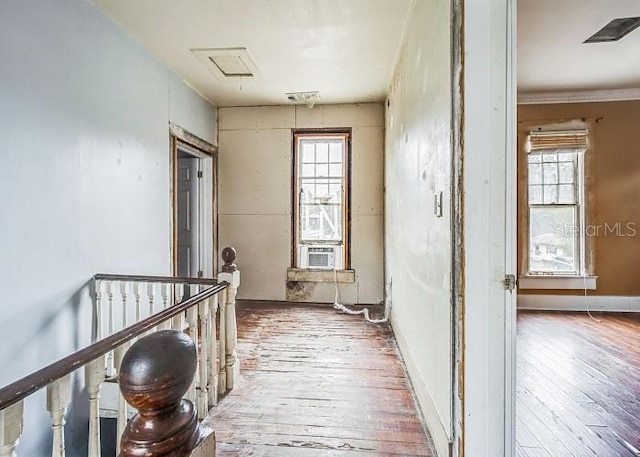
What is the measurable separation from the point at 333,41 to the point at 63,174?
7.92 ft

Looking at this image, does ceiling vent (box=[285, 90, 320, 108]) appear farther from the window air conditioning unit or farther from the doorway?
the window air conditioning unit

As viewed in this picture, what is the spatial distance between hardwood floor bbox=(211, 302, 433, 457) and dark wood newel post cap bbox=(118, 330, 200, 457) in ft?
5.23

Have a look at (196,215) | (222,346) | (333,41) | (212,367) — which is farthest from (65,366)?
(196,215)

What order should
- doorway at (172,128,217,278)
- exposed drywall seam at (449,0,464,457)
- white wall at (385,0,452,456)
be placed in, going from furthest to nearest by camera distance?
doorway at (172,128,217,278)
white wall at (385,0,452,456)
exposed drywall seam at (449,0,464,457)

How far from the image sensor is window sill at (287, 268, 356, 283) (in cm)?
498

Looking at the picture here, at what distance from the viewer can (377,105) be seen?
4.93 metres

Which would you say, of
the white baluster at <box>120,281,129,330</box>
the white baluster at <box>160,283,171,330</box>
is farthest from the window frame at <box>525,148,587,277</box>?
the white baluster at <box>120,281,129,330</box>

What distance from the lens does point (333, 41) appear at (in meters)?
3.20

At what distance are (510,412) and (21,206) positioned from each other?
8.94 feet

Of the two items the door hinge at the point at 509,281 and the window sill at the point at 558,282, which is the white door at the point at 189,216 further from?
the window sill at the point at 558,282

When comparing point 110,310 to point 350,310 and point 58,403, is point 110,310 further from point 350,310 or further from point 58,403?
point 350,310

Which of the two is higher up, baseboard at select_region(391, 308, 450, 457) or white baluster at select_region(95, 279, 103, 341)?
white baluster at select_region(95, 279, 103, 341)

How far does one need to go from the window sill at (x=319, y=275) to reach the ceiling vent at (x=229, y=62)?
2589 millimetres

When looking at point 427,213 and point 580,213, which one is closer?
point 427,213
